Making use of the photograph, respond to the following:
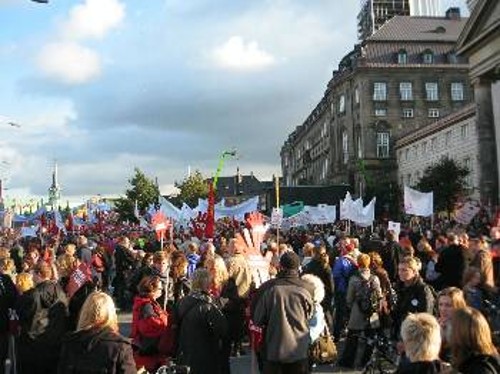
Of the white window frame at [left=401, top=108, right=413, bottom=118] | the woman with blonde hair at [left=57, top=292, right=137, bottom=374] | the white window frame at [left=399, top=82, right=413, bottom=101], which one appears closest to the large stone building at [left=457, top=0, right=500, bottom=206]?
the white window frame at [left=399, top=82, right=413, bottom=101]

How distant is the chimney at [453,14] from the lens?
86812 mm

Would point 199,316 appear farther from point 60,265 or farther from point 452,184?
point 452,184

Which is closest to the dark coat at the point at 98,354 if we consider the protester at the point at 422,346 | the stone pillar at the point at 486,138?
the protester at the point at 422,346

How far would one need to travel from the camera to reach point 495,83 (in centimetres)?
4281

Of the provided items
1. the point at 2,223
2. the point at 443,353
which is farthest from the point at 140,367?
the point at 2,223

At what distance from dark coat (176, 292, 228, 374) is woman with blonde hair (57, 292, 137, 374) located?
1899 millimetres

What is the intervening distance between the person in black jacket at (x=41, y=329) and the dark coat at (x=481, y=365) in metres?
4.45

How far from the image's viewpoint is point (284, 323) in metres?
7.33

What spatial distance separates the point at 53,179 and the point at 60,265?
96380mm

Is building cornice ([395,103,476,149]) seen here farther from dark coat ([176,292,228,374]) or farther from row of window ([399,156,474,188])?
dark coat ([176,292,228,374])

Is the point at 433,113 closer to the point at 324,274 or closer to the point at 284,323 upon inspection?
the point at 324,274

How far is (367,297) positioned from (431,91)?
7419 centimetres

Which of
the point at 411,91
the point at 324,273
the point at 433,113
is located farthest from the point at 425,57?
the point at 324,273

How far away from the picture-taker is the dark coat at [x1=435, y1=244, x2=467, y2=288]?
12.0 metres
